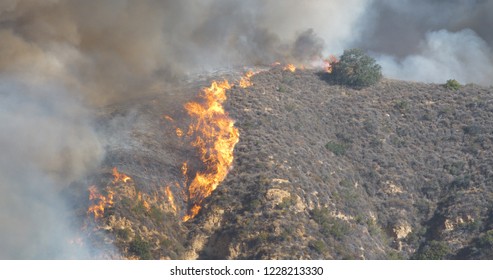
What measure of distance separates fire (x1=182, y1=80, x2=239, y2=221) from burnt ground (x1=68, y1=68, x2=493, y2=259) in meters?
0.87

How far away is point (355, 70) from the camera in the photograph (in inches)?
2953

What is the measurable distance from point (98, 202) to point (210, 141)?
13.8 m

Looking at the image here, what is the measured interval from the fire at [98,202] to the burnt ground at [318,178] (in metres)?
0.53

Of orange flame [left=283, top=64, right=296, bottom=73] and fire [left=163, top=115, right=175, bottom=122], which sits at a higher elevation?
orange flame [left=283, top=64, right=296, bottom=73]

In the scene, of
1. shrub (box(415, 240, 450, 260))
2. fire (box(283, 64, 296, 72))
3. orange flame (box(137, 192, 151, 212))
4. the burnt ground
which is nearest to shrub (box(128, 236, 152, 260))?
the burnt ground

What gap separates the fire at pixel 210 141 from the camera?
50.1 metres

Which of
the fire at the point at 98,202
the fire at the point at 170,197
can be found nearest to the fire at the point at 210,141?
the fire at the point at 170,197

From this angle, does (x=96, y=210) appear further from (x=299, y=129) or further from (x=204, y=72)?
(x=204, y=72)

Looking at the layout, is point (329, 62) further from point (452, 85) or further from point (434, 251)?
point (434, 251)

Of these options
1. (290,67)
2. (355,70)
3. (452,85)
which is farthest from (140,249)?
(452,85)

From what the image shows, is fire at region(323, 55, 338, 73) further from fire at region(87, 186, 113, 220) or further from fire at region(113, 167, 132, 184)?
fire at region(87, 186, 113, 220)

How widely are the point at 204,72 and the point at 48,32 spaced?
20567 mm

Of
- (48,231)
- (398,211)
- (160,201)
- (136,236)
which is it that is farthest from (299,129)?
(48,231)

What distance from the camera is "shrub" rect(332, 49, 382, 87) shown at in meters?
74.2
